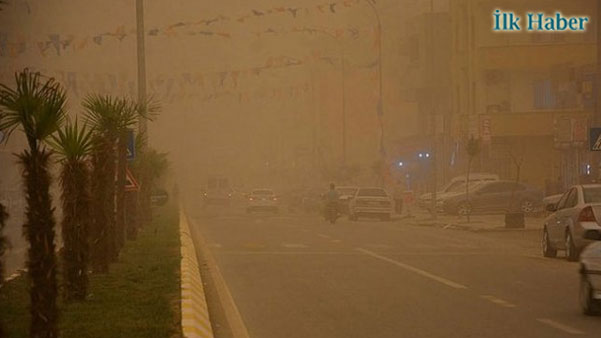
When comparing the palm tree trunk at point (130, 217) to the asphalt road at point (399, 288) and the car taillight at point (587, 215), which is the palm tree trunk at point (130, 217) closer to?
the asphalt road at point (399, 288)

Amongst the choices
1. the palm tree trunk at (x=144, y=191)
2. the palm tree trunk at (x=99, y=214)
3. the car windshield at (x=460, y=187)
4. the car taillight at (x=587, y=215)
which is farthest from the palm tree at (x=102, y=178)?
the car windshield at (x=460, y=187)

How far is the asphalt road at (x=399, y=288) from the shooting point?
1369 cm

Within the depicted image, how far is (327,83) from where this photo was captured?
10975 centimetres

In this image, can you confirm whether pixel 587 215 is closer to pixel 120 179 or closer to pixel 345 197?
pixel 120 179

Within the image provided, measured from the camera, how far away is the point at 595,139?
1179 inches

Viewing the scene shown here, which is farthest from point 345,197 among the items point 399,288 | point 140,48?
point 399,288

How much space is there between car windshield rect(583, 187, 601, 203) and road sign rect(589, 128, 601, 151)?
5.24 m

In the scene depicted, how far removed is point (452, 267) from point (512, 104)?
52476mm

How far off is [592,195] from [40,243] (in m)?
15.9

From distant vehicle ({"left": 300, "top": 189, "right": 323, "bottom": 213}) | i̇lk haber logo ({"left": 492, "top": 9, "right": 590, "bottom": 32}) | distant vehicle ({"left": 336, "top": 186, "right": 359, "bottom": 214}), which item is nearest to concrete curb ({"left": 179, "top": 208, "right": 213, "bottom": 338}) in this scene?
distant vehicle ({"left": 336, "top": 186, "right": 359, "bottom": 214})

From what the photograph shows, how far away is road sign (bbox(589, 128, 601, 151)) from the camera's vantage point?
97.6ft

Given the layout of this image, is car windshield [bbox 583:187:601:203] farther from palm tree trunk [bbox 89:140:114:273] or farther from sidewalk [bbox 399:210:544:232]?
sidewalk [bbox 399:210:544:232]

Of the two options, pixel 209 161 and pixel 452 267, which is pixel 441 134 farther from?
pixel 209 161

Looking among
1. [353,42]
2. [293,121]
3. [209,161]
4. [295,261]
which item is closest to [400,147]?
[353,42]
